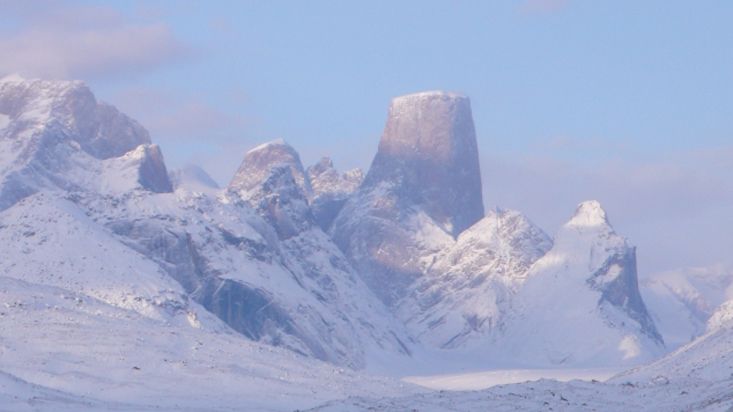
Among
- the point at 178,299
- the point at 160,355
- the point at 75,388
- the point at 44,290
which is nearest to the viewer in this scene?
the point at 75,388

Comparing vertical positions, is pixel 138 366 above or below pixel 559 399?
below

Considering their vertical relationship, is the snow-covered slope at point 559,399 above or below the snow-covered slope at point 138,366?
above

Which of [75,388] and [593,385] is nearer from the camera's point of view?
[593,385]

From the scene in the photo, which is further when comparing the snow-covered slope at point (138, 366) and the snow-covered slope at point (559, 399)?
the snow-covered slope at point (138, 366)

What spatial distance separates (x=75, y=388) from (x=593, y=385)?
24.9 meters

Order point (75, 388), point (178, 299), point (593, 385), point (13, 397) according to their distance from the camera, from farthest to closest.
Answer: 1. point (178, 299)
2. point (75, 388)
3. point (593, 385)
4. point (13, 397)

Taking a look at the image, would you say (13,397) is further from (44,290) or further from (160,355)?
(44,290)

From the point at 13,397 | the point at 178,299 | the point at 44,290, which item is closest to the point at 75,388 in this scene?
the point at 13,397

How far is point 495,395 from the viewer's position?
75375 millimetres

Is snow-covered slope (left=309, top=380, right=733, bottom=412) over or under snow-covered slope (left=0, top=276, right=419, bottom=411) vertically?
over

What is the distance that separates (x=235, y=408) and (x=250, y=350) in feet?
101

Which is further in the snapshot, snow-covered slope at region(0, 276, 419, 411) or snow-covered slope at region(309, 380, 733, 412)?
snow-covered slope at region(0, 276, 419, 411)

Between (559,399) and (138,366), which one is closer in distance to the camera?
(559,399)

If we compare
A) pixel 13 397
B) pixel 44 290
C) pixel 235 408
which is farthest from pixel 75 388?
pixel 44 290
